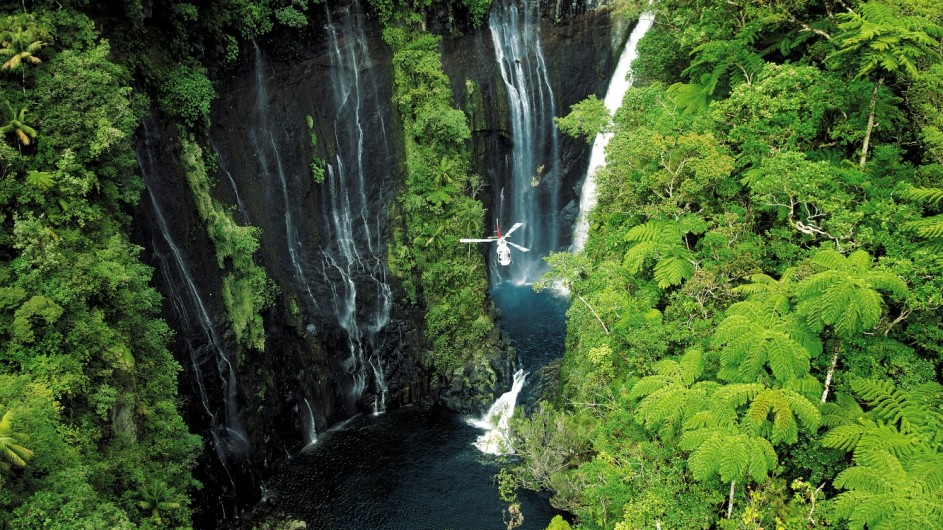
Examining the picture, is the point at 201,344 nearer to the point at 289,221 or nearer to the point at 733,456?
the point at 289,221

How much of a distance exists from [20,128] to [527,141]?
20916 mm

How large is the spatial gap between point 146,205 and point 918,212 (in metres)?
18.9

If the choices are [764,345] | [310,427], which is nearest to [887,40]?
[764,345]

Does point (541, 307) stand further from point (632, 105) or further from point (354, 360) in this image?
point (632, 105)

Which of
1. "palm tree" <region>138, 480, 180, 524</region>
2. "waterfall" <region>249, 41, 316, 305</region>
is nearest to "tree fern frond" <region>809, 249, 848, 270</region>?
"palm tree" <region>138, 480, 180, 524</region>

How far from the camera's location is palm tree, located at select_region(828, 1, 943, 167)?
11.0m

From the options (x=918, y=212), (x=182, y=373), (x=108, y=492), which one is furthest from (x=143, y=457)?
(x=918, y=212)

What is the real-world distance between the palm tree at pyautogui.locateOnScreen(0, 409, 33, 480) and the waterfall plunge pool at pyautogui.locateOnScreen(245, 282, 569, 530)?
1027 centimetres

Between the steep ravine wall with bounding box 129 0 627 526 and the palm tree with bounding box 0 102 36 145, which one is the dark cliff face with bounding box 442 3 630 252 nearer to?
the steep ravine wall with bounding box 129 0 627 526

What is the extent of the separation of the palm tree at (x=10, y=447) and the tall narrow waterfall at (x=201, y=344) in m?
8.11

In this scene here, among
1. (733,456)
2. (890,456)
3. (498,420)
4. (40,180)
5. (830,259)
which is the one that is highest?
(40,180)

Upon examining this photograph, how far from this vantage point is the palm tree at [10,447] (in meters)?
10.5

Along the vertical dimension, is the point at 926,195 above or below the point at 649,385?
above

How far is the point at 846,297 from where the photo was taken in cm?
967
